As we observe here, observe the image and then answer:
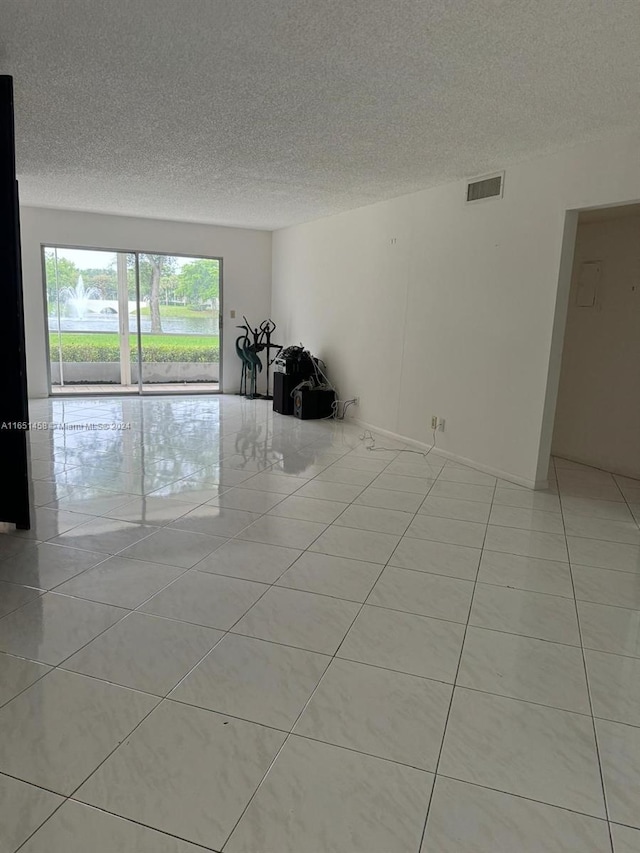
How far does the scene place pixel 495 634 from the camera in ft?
7.43

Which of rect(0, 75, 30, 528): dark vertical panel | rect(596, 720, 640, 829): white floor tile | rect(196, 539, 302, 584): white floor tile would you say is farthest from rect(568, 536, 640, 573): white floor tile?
rect(0, 75, 30, 528): dark vertical panel

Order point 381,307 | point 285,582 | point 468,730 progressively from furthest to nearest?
1. point 381,307
2. point 285,582
3. point 468,730

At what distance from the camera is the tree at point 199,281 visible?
846cm

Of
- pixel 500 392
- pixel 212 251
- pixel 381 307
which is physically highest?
pixel 212 251

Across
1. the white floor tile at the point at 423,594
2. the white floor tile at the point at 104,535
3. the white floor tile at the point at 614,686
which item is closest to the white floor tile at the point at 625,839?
the white floor tile at the point at 614,686

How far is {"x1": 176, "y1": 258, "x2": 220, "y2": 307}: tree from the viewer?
8461mm

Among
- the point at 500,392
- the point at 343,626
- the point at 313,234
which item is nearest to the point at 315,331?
the point at 313,234

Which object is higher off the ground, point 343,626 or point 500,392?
point 500,392

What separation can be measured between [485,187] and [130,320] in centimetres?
575

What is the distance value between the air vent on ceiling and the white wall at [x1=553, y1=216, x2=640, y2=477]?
1126 millimetres

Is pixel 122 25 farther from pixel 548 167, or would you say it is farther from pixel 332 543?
pixel 548 167

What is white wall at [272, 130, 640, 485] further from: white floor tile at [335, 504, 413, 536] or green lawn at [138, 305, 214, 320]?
green lawn at [138, 305, 214, 320]

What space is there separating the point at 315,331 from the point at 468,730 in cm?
626

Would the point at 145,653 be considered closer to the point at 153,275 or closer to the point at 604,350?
the point at 604,350
